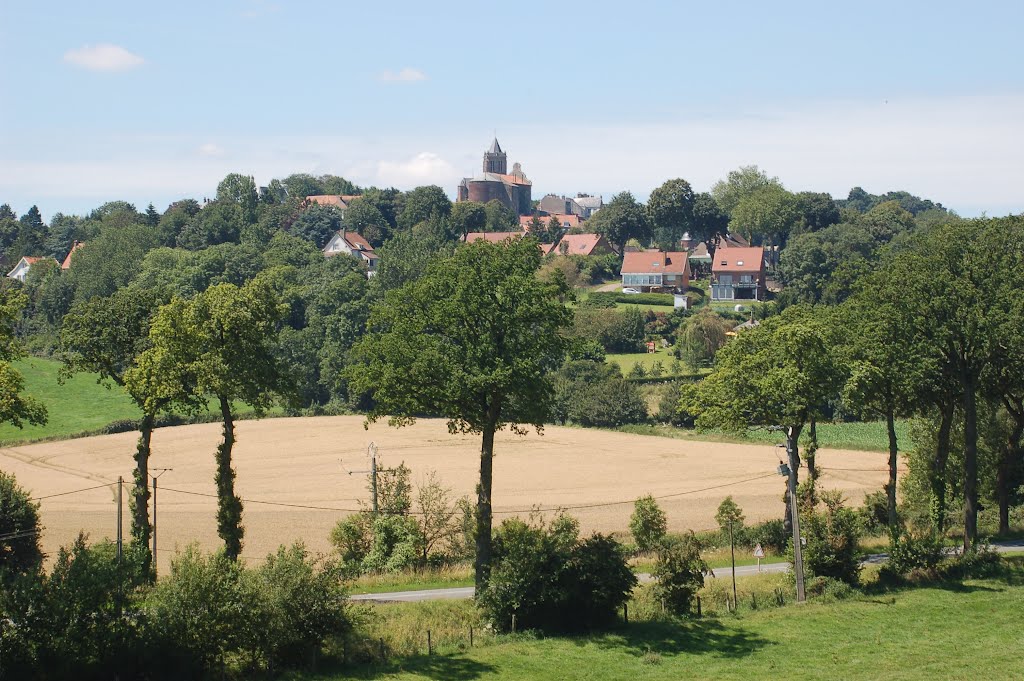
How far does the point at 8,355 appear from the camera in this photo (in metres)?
26.1

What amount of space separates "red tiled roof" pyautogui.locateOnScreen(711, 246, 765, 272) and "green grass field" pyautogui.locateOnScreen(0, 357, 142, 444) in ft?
249

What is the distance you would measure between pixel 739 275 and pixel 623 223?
3071cm

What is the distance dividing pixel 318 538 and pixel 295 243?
366 feet

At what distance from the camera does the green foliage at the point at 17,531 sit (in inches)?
1438

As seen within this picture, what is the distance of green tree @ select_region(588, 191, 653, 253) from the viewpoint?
159375mm

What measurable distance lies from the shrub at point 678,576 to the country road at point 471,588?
2.68m

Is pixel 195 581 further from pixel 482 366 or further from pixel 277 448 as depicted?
pixel 277 448

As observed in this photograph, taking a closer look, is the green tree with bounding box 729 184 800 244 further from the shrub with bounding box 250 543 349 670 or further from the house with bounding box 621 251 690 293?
the shrub with bounding box 250 543 349 670

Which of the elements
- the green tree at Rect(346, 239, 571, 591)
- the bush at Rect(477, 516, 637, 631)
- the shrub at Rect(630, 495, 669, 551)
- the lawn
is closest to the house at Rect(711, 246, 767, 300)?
the shrub at Rect(630, 495, 669, 551)

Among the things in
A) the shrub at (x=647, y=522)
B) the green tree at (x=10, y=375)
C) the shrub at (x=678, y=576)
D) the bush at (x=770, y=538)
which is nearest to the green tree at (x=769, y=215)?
the bush at (x=770, y=538)

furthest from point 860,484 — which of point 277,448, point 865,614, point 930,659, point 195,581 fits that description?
point 195,581

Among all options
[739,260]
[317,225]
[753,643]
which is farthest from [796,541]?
[317,225]

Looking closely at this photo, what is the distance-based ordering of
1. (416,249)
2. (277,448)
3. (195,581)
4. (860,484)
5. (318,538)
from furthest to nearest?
(416,249) → (277,448) → (860,484) → (318,538) → (195,581)

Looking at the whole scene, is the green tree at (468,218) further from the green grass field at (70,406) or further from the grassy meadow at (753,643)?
the grassy meadow at (753,643)
